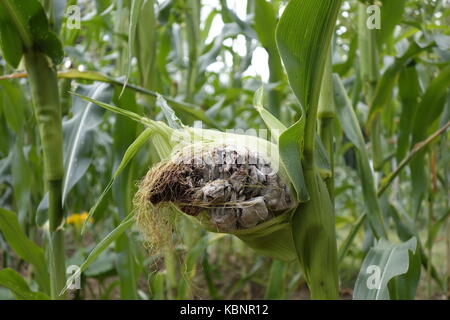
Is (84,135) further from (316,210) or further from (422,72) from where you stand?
(422,72)

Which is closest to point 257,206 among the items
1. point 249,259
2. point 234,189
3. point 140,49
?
point 234,189

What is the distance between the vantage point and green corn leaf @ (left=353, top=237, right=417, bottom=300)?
0.60 m

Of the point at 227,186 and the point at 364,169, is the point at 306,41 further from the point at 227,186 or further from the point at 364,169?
the point at 364,169

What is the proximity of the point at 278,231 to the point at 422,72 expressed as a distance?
2.88 ft

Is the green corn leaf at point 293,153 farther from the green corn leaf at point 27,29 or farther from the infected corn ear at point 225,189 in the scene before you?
the green corn leaf at point 27,29

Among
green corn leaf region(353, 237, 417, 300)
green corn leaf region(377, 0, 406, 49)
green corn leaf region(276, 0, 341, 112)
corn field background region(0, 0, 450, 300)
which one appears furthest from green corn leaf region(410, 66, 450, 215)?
green corn leaf region(276, 0, 341, 112)

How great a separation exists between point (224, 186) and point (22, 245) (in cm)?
Answer: 59

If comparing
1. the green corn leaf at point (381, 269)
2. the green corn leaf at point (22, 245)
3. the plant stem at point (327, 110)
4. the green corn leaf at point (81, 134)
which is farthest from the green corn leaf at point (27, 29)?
the green corn leaf at point (381, 269)

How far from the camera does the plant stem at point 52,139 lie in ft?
2.33

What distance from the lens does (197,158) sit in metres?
0.46

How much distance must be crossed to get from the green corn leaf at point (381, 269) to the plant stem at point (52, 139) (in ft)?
1.55

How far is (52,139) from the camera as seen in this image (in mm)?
724

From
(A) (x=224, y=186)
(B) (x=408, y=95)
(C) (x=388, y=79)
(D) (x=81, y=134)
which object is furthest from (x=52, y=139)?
(B) (x=408, y=95)

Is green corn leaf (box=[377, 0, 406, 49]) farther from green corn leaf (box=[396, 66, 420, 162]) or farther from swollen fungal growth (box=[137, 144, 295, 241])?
swollen fungal growth (box=[137, 144, 295, 241])
